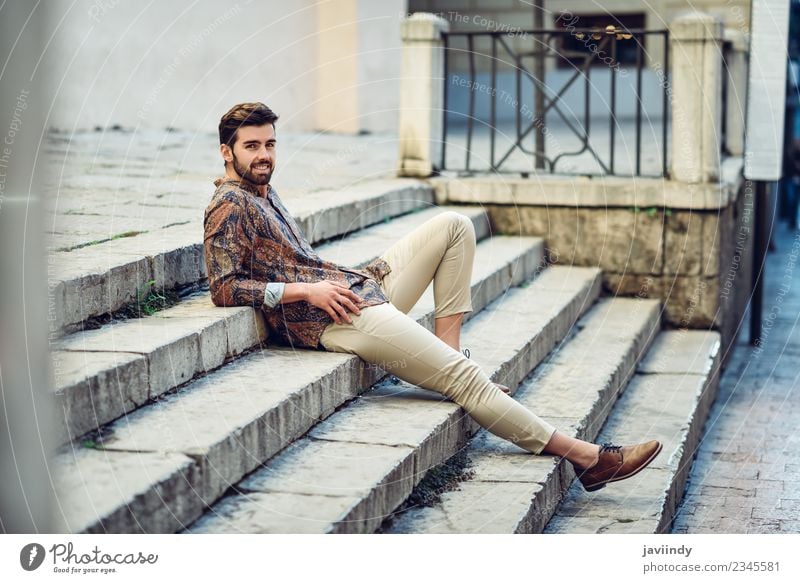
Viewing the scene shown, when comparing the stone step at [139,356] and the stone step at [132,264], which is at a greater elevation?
the stone step at [132,264]

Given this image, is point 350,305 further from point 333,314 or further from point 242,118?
point 242,118

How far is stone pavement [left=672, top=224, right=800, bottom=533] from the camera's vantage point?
487cm

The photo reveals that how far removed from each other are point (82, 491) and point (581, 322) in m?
4.19

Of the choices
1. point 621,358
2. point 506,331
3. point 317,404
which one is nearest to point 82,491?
point 317,404

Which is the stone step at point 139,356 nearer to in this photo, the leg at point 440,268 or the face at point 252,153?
the face at point 252,153

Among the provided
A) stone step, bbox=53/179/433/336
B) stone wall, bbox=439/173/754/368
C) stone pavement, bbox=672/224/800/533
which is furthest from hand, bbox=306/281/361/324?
stone wall, bbox=439/173/754/368

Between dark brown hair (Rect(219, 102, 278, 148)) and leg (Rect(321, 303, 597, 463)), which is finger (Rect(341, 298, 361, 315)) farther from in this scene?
dark brown hair (Rect(219, 102, 278, 148))

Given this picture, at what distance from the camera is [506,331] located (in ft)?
18.4

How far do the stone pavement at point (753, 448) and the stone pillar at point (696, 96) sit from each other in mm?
1326

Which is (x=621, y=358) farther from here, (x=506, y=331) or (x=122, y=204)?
(x=122, y=204)

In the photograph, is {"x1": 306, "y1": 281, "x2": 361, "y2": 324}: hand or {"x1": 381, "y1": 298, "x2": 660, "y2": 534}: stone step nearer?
{"x1": 381, "y1": 298, "x2": 660, "y2": 534}: stone step

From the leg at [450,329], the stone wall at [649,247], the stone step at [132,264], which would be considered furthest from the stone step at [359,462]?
the stone wall at [649,247]

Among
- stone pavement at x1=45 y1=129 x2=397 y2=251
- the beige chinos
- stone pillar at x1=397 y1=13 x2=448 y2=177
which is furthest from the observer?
stone pillar at x1=397 y1=13 x2=448 y2=177

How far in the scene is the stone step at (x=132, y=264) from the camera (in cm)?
387
